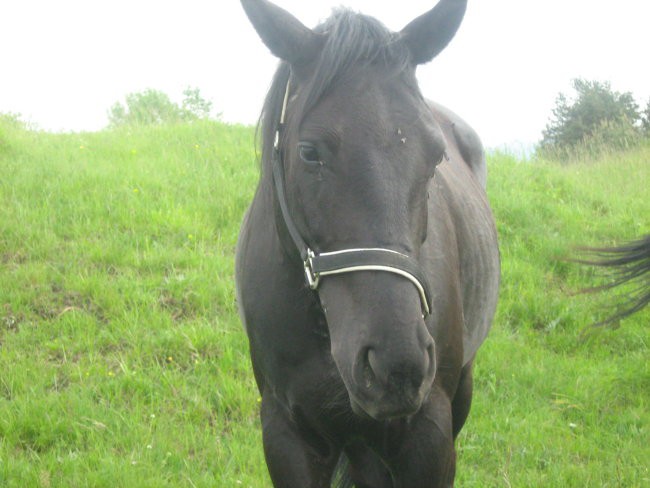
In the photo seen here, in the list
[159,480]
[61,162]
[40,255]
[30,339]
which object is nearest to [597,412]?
[159,480]

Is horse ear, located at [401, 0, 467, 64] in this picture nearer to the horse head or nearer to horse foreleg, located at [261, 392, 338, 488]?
the horse head

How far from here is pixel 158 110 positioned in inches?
781

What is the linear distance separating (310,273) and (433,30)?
98 cm

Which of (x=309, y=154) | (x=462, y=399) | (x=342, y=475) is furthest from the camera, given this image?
(x=462, y=399)

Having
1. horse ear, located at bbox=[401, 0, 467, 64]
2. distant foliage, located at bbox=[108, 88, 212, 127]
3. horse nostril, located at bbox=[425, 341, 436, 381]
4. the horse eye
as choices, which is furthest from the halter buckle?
distant foliage, located at bbox=[108, 88, 212, 127]

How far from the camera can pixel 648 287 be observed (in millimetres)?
5312

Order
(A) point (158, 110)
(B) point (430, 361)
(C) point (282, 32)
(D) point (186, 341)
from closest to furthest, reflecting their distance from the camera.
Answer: (B) point (430, 361) < (C) point (282, 32) < (D) point (186, 341) < (A) point (158, 110)

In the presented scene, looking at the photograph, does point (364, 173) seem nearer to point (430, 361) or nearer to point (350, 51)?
point (350, 51)

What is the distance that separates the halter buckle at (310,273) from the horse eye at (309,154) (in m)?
0.29

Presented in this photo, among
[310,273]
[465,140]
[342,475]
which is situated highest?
[465,140]

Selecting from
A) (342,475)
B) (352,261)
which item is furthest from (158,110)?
(352,261)

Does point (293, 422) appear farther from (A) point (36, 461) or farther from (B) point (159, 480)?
(A) point (36, 461)

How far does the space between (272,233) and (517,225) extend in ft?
20.2

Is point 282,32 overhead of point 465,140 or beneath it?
overhead
